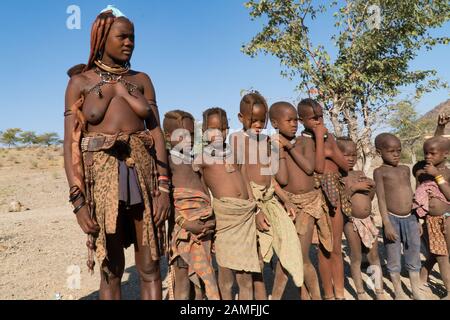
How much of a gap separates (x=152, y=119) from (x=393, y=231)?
2467mm

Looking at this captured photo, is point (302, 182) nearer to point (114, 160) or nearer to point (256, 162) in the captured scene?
point (256, 162)

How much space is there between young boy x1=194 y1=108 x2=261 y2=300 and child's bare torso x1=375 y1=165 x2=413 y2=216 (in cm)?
146

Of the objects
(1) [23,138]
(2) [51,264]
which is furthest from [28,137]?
(2) [51,264]

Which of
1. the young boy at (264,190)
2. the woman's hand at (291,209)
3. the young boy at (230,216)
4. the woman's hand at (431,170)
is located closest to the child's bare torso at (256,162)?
the young boy at (264,190)

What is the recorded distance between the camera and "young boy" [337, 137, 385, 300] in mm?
3377

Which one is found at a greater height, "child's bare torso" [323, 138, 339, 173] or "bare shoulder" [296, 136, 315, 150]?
"bare shoulder" [296, 136, 315, 150]

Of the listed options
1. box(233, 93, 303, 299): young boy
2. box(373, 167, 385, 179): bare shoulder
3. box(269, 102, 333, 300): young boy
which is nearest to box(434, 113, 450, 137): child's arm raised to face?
box(373, 167, 385, 179): bare shoulder

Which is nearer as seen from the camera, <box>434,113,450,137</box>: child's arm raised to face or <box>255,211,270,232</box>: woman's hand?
<box>255,211,270,232</box>: woman's hand

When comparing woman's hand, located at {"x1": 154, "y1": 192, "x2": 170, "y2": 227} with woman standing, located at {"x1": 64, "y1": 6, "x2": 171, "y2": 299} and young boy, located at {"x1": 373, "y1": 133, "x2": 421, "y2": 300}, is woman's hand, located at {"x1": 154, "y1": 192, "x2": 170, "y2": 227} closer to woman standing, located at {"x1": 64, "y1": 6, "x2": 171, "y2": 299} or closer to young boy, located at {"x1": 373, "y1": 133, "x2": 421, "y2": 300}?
woman standing, located at {"x1": 64, "y1": 6, "x2": 171, "y2": 299}

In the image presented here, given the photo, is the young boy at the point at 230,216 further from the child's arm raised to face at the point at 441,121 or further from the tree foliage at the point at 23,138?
the tree foliage at the point at 23,138

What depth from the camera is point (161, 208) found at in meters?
2.29

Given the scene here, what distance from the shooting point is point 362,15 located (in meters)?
6.26

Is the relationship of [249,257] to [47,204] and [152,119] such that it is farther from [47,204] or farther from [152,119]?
[47,204]
